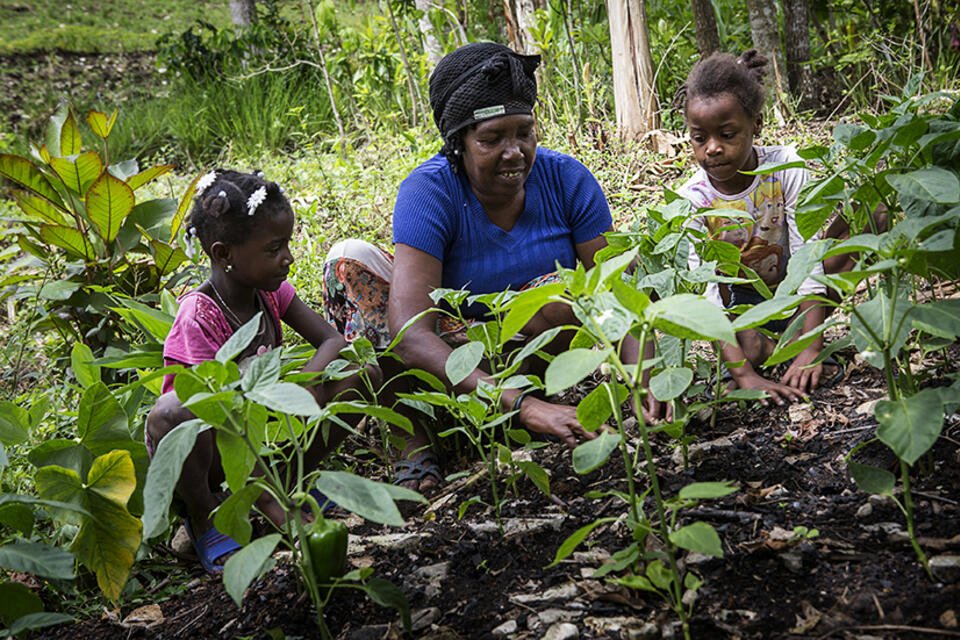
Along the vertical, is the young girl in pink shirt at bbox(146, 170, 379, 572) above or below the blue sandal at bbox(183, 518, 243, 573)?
above

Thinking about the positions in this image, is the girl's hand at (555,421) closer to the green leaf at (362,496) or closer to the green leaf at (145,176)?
the green leaf at (362,496)

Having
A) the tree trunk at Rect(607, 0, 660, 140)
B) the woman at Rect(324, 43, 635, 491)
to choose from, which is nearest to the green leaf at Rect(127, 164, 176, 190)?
the woman at Rect(324, 43, 635, 491)

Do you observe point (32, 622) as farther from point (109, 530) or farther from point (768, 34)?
point (768, 34)

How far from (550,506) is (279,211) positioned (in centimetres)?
116

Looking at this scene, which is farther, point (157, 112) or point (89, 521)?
point (157, 112)

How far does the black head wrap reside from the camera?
2.34 meters

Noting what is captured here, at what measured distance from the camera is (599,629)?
4.29ft

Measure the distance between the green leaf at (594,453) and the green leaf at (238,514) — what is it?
536 mm

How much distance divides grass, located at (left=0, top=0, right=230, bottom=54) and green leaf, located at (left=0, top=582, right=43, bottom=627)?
12.7m

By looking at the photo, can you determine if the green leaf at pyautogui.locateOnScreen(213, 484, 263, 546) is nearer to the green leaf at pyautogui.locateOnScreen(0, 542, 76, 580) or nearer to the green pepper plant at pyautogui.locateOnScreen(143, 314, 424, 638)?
the green pepper plant at pyautogui.locateOnScreen(143, 314, 424, 638)

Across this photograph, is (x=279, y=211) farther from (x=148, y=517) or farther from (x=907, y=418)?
(x=907, y=418)

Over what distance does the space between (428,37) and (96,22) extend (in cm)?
1213

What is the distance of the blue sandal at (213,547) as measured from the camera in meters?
1.90

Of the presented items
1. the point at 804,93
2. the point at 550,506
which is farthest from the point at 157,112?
the point at 550,506
